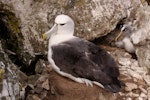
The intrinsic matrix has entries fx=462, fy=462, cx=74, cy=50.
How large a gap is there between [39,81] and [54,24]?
714 mm

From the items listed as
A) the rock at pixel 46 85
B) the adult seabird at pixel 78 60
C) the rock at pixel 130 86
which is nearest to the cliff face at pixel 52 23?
the rock at pixel 130 86

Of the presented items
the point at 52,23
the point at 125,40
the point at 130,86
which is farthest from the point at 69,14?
the point at 130,86

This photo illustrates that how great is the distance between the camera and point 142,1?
243 inches

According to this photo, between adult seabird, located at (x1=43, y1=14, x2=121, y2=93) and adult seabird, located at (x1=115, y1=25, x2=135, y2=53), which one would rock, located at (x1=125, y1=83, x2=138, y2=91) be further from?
adult seabird, located at (x1=115, y1=25, x2=135, y2=53)

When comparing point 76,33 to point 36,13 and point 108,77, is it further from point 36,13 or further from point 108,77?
point 108,77

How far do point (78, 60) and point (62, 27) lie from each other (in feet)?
1.65

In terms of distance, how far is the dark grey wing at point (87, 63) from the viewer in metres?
4.56

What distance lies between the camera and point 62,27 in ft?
16.3

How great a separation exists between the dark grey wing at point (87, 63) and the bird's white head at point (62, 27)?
0.59 ft

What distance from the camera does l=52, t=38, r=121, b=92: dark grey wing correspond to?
456 centimetres

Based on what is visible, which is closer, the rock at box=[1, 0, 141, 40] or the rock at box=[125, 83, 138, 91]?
the rock at box=[125, 83, 138, 91]

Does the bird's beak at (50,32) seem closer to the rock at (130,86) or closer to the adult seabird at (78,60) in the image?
the adult seabird at (78,60)

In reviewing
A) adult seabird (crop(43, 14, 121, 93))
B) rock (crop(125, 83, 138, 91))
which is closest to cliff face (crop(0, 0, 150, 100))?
rock (crop(125, 83, 138, 91))

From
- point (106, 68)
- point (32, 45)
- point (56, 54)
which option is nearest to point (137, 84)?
point (106, 68)
